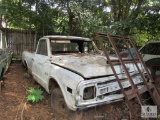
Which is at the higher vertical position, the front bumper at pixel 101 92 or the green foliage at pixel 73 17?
the green foliage at pixel 73 17

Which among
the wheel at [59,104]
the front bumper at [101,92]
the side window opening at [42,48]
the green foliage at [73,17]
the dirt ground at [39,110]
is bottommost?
the dirt ground at [39,110]

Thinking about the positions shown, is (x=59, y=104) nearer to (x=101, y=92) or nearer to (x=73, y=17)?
(x=101, y=92)

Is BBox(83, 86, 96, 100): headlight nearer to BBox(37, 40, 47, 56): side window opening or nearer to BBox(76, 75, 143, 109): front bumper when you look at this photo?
BBox(76, 75, 143, 109): front bumper

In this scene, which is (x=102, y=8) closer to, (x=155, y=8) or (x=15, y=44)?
(x=155, y=8)

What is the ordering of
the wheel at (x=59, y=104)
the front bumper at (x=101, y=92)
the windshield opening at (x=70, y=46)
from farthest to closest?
the windshield opening at (x=70, y=46), the wheel at (x=59, y=104), the front bumper at (x=101, y=92)

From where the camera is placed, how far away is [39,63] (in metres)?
4.53

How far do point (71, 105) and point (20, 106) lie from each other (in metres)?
1.77

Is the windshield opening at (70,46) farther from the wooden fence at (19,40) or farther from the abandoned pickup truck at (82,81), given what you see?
the wooden fence at (19,40)

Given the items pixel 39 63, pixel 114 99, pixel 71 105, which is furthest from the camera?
pixel 39 63

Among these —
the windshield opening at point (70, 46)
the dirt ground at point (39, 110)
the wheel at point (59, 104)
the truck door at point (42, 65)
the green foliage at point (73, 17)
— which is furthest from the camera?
the green foliage at point (73, 17)

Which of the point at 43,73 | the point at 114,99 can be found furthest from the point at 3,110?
the point at 114,99

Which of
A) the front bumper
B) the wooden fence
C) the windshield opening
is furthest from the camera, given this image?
the wooden fence

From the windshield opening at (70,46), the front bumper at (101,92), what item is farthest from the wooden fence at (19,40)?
the front bumper at (101,92)

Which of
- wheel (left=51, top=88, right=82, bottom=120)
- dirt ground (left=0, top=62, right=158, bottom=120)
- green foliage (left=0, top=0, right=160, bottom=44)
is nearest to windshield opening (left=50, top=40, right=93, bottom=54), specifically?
wheel (left=51, top=88, right=82, bottom=120)
